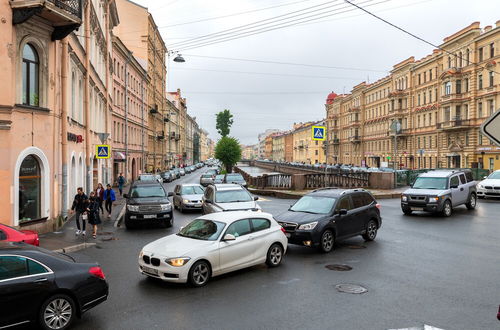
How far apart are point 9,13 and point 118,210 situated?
12.6 metres

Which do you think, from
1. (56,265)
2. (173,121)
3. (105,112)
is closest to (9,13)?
(56,265)

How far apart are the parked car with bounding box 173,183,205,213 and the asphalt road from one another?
8928 mm

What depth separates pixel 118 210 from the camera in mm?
23141

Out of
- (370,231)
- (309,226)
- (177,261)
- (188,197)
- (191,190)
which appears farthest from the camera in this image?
(191,190)

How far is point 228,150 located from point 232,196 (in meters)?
58.5

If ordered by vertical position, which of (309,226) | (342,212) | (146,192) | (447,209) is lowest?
(447,209)

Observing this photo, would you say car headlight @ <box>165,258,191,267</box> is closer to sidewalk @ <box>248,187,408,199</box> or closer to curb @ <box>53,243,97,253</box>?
curb @ <box>53,243,97,253</box>

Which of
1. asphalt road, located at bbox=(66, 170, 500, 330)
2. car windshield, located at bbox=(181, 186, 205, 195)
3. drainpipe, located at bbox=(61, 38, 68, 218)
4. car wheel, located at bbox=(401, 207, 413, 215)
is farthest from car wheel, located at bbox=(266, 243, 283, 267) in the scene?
car windshield, located at bbox=(181, 186, 205, 195)

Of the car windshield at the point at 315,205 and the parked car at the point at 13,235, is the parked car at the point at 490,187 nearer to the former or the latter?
the car windshield at the point at 315,205

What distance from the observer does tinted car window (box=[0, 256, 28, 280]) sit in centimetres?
568

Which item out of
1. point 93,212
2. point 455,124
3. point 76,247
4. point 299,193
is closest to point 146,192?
point 93,212

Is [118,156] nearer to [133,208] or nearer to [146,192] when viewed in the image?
[146,192]

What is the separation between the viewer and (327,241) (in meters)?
11.5

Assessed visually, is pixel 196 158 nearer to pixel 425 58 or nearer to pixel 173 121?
pixel 173 121
